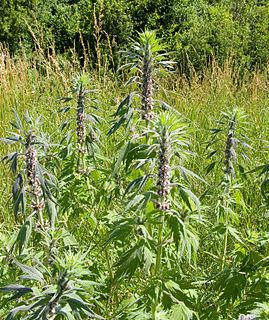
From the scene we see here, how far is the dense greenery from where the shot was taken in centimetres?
807

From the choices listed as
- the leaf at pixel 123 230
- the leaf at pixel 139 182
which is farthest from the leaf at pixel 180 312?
the leaf at pixel 139 182

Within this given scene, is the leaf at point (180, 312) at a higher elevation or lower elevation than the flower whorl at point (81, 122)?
lower

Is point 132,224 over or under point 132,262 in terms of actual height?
over

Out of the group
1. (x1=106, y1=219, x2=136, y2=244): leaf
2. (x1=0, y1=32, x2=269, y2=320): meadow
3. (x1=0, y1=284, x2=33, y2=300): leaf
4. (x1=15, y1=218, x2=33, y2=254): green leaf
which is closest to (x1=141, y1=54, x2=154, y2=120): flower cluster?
(x1=0, y1=32, x2=269, y2=320): meadow

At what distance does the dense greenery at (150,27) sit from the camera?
807cm

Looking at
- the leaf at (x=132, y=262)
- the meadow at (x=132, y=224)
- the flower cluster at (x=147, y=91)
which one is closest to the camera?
the meadow at (x=132, y=224)

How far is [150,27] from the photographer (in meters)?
8.47

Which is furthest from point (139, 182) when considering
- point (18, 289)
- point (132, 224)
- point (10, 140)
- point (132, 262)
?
point (18, 289)

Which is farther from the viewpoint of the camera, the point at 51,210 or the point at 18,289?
the point at 51,210

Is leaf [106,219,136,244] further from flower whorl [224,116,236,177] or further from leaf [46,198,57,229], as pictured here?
flower whorl [224,116,236,177]

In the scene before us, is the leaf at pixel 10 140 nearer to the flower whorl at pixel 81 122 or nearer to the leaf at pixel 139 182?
the leaf at pixel 139 182

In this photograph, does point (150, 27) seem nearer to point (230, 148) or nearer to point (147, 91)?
point (230, 148)

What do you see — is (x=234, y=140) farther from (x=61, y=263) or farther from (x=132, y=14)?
(x=132, y=14)

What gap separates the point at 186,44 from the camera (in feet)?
28.0
